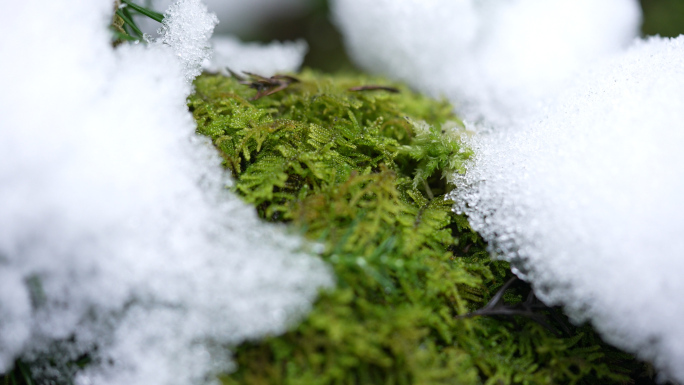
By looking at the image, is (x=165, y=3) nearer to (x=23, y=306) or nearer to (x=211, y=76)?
(x=211, y=76)

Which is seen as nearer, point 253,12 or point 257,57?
point 257,57

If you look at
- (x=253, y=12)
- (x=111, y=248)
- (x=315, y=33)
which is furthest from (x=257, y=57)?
(x=253, y=12)

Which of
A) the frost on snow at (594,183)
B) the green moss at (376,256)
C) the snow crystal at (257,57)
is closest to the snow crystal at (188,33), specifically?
the green moss at (376,256)

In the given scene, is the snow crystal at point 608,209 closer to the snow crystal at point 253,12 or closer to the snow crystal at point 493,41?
the snow crystal at point 493,41

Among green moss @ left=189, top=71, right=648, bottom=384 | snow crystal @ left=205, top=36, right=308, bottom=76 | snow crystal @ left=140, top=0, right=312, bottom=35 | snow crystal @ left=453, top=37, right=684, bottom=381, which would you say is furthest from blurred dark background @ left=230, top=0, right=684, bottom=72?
snow crystal @ left=453, top=37, right=684, bottom=381

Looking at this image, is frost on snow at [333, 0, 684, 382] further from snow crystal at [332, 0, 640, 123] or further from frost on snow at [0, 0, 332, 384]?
frost on snow at [0, 0, 332, 384]

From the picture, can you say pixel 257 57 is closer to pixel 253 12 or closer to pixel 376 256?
pixel 376 256
